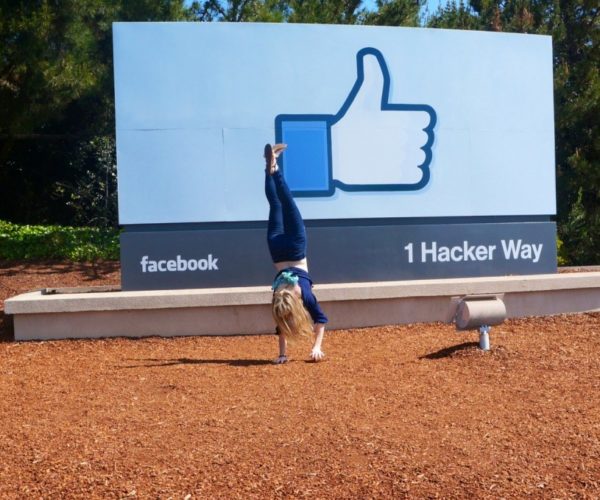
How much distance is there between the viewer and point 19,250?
43.7 feet

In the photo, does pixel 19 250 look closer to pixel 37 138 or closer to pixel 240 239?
pixel 37 138

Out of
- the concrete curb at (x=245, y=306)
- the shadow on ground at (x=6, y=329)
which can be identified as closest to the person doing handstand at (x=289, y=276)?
the concrete curb at (x=245, y=306)

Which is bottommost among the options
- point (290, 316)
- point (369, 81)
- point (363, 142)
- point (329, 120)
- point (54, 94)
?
point (290, 316)

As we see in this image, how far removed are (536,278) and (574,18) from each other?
10.00 metres

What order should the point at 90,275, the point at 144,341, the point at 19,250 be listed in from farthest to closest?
the point at 19,250
the point at 90,275
the point at 144,341

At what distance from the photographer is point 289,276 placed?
6242 mm

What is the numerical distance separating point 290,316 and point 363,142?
3.37m

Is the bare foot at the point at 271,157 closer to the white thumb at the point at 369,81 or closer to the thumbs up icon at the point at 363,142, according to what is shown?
the thumbs up icon at the point at 363,142

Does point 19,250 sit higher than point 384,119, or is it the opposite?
point 384,119

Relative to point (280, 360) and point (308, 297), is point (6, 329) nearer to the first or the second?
point (280, 360)

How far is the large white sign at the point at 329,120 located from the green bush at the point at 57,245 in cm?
544

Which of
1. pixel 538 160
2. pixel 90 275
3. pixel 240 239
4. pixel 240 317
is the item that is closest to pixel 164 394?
pixel 240 317

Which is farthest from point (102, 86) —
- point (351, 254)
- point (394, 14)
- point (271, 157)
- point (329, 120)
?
point (271, 157)

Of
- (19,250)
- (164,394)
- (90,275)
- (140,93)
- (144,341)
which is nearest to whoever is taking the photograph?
(164,394)
